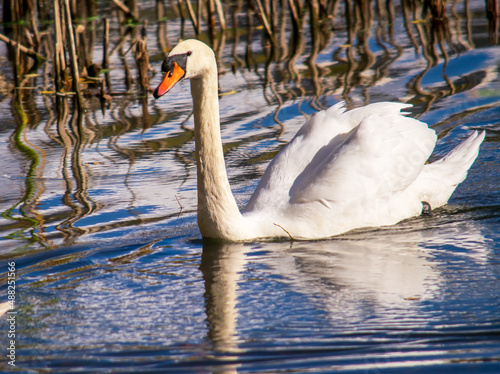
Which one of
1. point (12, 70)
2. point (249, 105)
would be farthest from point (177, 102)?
point (12, 70)

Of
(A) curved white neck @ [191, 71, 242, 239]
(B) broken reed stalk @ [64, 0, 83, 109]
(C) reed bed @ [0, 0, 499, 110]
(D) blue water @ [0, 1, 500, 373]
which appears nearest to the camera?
(D) blue water @ [0, 1, 500, 373]

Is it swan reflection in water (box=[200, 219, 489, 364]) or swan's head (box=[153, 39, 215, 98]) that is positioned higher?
swan's head (box=[153, 39, 215, 98])

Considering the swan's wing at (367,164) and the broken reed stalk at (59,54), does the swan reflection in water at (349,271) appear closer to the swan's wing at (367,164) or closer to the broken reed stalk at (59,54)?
the swan's wing at (367,164)

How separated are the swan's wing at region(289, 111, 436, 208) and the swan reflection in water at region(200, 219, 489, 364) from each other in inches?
13.7

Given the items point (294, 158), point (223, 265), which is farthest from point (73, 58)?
point (223, 265)

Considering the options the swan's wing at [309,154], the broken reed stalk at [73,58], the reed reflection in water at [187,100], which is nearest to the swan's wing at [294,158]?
the swan's wing at [309,154]

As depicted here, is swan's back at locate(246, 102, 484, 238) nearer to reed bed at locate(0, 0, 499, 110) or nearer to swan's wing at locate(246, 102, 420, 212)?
swan's wing at locate(246, 102, 420, 212)

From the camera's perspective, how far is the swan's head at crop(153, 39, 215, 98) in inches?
223

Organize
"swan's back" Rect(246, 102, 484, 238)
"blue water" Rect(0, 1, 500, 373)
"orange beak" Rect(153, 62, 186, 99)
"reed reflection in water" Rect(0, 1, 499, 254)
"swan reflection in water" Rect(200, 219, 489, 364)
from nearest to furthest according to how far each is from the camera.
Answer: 1. "blue water" Rect(0, 1, 500, 373)
2. "swan reflection in water" Rect(200, 219, 489, 364)
3. "orange beak" Rect(153, 62, 186, 99)
4. "swan's back" Rect(246, 102, 484, 238)
5. "reed reflection in water" Rect(0, 1, 499, 254)

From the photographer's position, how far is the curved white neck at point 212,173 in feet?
19.6

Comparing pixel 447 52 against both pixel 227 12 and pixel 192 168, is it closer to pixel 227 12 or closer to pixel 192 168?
pixel 192 168

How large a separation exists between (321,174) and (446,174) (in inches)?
61.1

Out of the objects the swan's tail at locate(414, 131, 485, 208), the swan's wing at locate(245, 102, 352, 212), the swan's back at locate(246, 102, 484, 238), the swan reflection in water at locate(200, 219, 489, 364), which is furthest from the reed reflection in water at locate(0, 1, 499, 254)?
the swan's tail at locate(414, 131, 485, 208)

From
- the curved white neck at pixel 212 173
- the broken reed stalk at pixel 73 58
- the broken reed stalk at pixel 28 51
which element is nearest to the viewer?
the curved white neck at pixel 212 173
